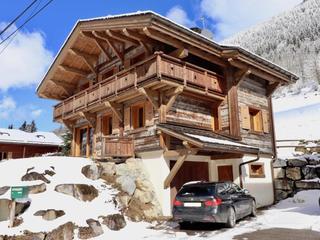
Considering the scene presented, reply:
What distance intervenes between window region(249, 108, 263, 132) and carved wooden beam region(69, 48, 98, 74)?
33.8 ft

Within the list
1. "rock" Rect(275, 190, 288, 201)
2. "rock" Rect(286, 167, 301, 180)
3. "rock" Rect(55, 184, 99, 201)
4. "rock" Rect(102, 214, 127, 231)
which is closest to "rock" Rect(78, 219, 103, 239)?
"rock" Rect(102, 214, 127, 231)

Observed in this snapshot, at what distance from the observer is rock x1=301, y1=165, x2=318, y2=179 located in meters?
17.9

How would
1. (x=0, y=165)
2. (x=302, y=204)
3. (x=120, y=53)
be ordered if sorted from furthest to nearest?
(x=120, y=53) < (x=302, y=204) < (x=0, y=165)

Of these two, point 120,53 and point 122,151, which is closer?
point 122,151

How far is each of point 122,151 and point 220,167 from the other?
5193 millimetres

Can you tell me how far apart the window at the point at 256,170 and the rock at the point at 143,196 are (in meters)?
6.01

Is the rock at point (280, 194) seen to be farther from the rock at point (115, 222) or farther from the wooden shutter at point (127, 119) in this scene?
the rock at point (115, 222)

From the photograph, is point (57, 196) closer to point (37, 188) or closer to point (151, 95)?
point (37, 188)

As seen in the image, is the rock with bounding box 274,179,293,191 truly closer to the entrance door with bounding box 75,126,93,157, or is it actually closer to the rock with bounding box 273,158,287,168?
the rock with bounding box 273,158,287,168

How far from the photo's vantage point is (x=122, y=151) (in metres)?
15.4

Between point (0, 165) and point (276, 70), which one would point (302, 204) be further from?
point (0, 165)

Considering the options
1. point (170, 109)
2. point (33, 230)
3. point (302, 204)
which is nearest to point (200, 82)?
point (170, 109)

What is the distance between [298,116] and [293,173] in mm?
27855

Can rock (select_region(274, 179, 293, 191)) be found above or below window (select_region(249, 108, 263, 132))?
below
